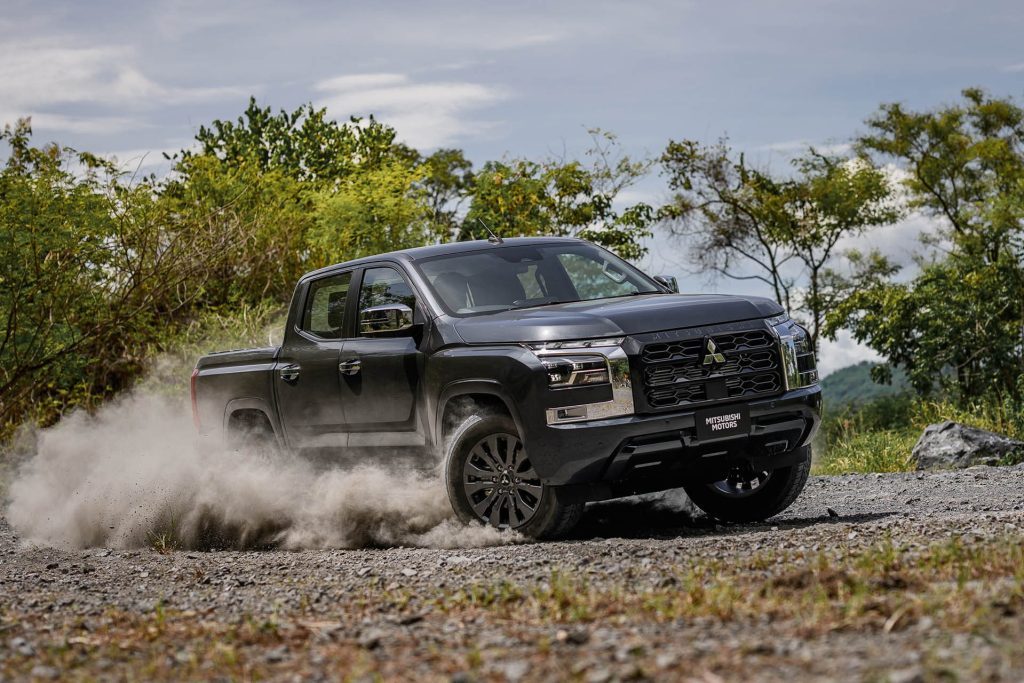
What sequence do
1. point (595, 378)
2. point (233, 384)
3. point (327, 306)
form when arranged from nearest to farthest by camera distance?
point (595, 378)
point (327, 306)
point (233, 384)

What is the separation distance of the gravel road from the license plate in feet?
2.09

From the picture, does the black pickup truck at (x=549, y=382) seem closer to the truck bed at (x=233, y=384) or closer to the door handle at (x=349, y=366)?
the door handle at (x=349, y=366)

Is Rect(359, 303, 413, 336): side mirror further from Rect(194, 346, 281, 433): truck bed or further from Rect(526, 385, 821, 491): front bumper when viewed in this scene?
Rect(194, 346, 281, 433): truck bed

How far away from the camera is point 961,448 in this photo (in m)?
13.0

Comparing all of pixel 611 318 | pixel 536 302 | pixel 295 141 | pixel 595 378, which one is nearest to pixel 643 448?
pixel 595 378

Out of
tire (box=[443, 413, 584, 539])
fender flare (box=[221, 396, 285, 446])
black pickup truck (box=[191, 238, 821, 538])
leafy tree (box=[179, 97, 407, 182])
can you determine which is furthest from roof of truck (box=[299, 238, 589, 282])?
leafy tree (box=[179, 97, 407, 182])

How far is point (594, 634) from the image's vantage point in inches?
189

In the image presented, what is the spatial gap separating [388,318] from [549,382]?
1235mm

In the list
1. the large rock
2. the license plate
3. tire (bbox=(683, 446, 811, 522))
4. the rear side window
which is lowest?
the large rock

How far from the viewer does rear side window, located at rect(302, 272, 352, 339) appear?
912cm

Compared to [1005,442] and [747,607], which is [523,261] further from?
[1005,442]

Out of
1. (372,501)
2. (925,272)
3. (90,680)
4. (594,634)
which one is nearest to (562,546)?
(372,501)

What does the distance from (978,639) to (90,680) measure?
3148 mm

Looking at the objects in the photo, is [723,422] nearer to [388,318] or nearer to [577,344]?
[577,344]
